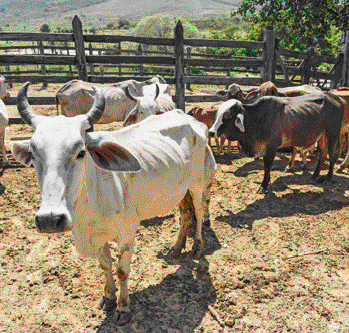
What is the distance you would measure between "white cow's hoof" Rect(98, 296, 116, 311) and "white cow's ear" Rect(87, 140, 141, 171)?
1.50m

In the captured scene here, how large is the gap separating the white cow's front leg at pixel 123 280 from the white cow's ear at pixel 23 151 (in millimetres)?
1031

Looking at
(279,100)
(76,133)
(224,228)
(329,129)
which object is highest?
(76,133)

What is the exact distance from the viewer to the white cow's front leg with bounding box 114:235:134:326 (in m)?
2.77

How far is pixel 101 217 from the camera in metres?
2.52

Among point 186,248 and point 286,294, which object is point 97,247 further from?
point 286,294

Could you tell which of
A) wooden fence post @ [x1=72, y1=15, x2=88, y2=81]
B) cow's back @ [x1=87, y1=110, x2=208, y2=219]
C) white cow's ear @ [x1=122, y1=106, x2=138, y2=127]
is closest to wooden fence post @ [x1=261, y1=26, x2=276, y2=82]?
wooden fence post @ [x1=72, y1=15, x2=88, y2=81]

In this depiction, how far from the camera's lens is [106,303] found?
3.03 m

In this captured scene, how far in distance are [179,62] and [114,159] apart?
5932 millimetres

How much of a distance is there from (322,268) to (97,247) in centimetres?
258

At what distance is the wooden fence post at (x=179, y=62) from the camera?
293 inches

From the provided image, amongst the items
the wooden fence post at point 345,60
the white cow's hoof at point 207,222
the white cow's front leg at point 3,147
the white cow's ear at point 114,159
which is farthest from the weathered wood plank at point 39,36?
the wooden fence post at point 345,60

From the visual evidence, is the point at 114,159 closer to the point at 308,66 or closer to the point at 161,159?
the point at 161,159

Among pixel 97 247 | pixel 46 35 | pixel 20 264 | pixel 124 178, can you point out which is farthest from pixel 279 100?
pixel 46 35

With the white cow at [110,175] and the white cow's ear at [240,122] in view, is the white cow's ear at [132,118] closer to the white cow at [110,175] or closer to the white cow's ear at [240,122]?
the white cow at [110,175]
